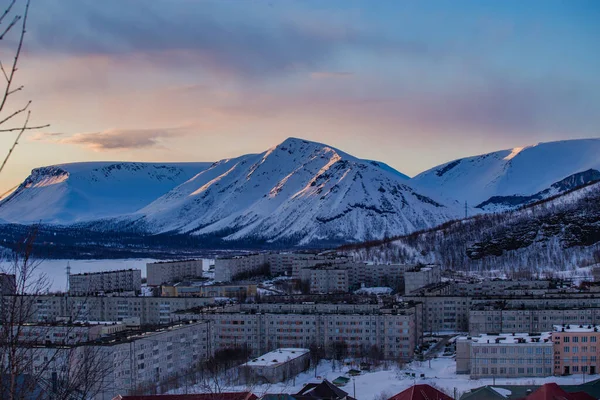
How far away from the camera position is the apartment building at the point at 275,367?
18.9 m

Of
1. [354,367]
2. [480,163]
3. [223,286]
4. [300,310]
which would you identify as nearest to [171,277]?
[223,286]

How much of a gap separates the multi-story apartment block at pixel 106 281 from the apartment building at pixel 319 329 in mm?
13581

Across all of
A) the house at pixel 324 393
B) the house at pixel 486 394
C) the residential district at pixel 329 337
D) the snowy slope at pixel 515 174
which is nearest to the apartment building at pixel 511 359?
the residential district at pixel 329 337

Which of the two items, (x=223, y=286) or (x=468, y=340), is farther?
(x=223, y=286)

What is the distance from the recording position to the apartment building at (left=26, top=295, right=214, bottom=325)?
97.0ft

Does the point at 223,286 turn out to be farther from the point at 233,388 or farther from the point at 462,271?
the point at 233,388

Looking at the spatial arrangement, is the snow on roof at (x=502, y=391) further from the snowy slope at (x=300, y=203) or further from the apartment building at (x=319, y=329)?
the snowy slope at (x=300, y=203)

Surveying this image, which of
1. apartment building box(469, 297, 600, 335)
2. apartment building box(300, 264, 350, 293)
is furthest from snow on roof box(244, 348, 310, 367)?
apartment building box(300, 264, 350, 293)

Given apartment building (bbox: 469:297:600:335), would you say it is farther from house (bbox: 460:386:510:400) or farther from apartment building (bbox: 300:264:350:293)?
apartment building (bbox: 300:264:350:293)

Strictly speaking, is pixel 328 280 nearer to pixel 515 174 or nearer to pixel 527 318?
pixel 527 318

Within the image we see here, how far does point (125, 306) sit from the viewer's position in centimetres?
3031

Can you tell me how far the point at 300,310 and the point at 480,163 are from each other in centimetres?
15782

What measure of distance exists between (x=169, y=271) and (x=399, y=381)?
29.7 meters

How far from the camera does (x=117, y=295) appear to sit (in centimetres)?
3144
